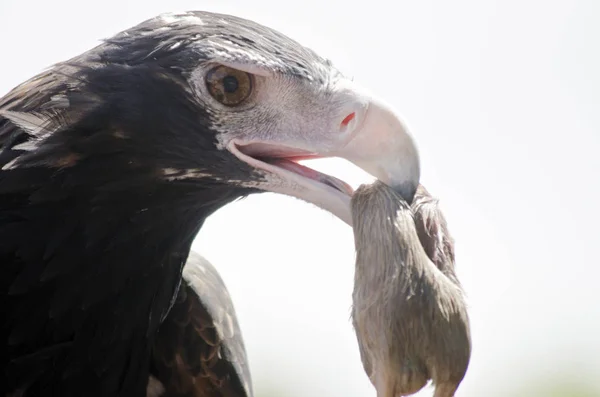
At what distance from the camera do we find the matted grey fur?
286cm

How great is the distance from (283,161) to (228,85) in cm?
33

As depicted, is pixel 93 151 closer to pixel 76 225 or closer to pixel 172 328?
pixel 76 225

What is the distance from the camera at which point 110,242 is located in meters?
3.55

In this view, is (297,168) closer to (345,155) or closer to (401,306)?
(345,155)

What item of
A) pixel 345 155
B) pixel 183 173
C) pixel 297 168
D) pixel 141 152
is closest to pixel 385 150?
pixel 345 155

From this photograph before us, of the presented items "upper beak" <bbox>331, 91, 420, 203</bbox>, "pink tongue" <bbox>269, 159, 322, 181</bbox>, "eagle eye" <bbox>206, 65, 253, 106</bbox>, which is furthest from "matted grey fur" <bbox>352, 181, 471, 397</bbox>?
"eagle eye" <bbox>206, 65, 253, 106</bbox>

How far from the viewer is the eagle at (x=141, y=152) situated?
3361 mm

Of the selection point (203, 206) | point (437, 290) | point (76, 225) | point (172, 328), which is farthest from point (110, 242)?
point (437, 290)

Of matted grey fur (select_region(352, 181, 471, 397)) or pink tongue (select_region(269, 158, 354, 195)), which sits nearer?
matted grey fur (select_region(352, 181, 471, 397))

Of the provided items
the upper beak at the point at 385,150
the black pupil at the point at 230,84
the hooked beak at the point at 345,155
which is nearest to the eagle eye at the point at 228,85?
the black pupil at the point at 230,84

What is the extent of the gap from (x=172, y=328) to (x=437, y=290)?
5.67 feet

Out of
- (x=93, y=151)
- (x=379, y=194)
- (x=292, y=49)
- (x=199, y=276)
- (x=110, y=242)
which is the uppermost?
(x=292, y=49)

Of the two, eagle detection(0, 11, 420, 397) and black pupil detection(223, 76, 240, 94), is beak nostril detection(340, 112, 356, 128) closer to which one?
eagle detection(0, 11, 420, 397)

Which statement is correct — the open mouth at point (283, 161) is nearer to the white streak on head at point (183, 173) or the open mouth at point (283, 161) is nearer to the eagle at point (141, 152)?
the eagle at point (141, 152)
